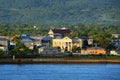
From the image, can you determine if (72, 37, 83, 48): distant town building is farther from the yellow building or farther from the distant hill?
the distant hill

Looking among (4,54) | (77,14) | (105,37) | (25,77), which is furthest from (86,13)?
(25,77)

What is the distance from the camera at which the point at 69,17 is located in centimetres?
8794

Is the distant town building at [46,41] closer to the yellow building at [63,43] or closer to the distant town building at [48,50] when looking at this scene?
the yellow building at [63,43]

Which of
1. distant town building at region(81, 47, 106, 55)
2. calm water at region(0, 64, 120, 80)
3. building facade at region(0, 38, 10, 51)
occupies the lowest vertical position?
calm water at region(0, 64, 120, 80)

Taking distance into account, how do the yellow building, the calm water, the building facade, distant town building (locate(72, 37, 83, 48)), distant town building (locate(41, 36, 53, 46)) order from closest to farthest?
the calm water
the building facade
the yellow building
distant town building (locate(72, 37, 83, 48))
distant town building (locate(41, 36, 53, 46))

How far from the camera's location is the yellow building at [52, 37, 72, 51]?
5062cm

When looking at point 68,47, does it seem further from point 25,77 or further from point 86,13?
point 86,13

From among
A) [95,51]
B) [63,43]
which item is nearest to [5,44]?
[63,43]

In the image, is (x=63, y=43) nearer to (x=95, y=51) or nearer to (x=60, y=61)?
(x=95, y=51)

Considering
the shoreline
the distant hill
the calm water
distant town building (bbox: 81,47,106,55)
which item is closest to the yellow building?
distant town building (bbox: 81,47,106,55)

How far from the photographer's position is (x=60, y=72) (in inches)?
1294

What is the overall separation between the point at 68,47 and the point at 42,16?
120ft

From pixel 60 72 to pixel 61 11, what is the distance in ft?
183

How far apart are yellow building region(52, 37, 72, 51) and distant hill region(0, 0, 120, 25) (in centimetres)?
2865
